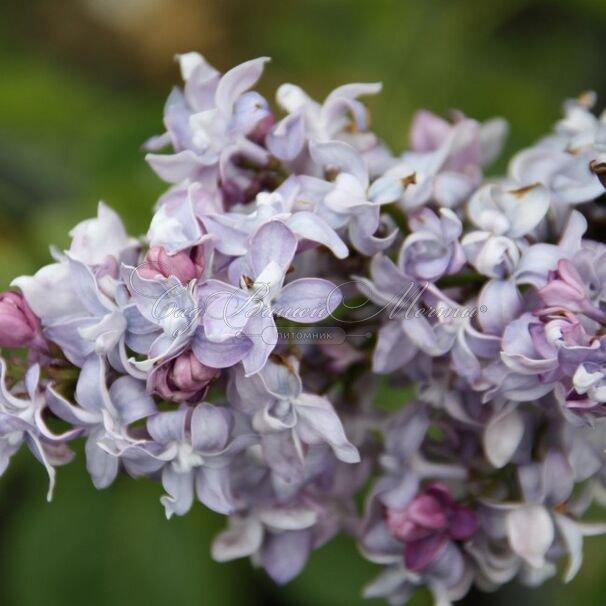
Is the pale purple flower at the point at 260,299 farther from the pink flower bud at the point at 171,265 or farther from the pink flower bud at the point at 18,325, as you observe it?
the pink flower bud at the point at 18,325

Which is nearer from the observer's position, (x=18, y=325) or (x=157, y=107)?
(x=18, y=325)

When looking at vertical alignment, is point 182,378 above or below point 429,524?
above

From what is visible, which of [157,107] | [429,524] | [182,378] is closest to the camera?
[182,378]

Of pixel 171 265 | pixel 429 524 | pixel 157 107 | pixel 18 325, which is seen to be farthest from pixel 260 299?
pixel 157 107

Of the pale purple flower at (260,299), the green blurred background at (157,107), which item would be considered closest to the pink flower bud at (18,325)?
the pale purple flower at (260,299)

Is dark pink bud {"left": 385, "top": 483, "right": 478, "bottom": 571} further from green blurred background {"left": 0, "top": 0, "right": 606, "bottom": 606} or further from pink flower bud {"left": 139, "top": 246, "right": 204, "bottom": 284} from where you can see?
green blurred background {"left": 0, "top": 0, "right": 606, "bottom": 606}

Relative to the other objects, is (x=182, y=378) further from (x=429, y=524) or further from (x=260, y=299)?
(x=429, y=524)

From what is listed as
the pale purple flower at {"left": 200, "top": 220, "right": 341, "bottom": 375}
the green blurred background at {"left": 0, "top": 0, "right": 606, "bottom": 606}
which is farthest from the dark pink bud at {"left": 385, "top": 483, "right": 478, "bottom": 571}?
the green blurred background at {"left": 0, "top": 0, "right": 606, "bottom": 606}

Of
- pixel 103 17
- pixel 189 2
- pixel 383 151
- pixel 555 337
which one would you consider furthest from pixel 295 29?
pixel 555 337
